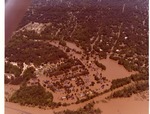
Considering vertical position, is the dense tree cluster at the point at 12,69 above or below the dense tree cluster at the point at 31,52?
below

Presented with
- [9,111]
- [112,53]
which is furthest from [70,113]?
[112,53]

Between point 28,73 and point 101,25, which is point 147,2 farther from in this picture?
point 28,73

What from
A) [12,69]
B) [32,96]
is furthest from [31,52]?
[32,96]

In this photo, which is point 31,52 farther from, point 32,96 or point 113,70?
point 113,70

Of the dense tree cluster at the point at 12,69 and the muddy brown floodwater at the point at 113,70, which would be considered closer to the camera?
the dense tree cluster at the point at 12,69

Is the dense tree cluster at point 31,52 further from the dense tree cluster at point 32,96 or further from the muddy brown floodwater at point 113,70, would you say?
the muddy brown floodwater at point 113,70

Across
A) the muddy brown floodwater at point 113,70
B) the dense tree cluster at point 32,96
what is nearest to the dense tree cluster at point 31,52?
the dense tree cluster at point 32,96

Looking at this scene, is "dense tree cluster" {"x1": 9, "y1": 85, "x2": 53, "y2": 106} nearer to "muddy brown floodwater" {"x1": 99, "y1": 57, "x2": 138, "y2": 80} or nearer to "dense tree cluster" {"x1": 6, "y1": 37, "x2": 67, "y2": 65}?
"dense tree cluster" {"x1": 6, "y1": 37, "x2": 67, "y2": 65}

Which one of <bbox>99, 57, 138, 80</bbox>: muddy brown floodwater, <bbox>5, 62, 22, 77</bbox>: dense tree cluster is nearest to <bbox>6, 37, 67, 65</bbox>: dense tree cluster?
<bbox>5, 62, 22, 77</bbox>: dense tree cluster

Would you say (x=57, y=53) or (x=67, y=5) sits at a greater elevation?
(x=67, y=5)

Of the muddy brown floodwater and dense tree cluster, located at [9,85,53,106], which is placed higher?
the muddy brown floodwater

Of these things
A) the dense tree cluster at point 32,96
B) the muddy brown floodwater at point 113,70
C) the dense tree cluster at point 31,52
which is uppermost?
the dense tree cluster at point 31,52
